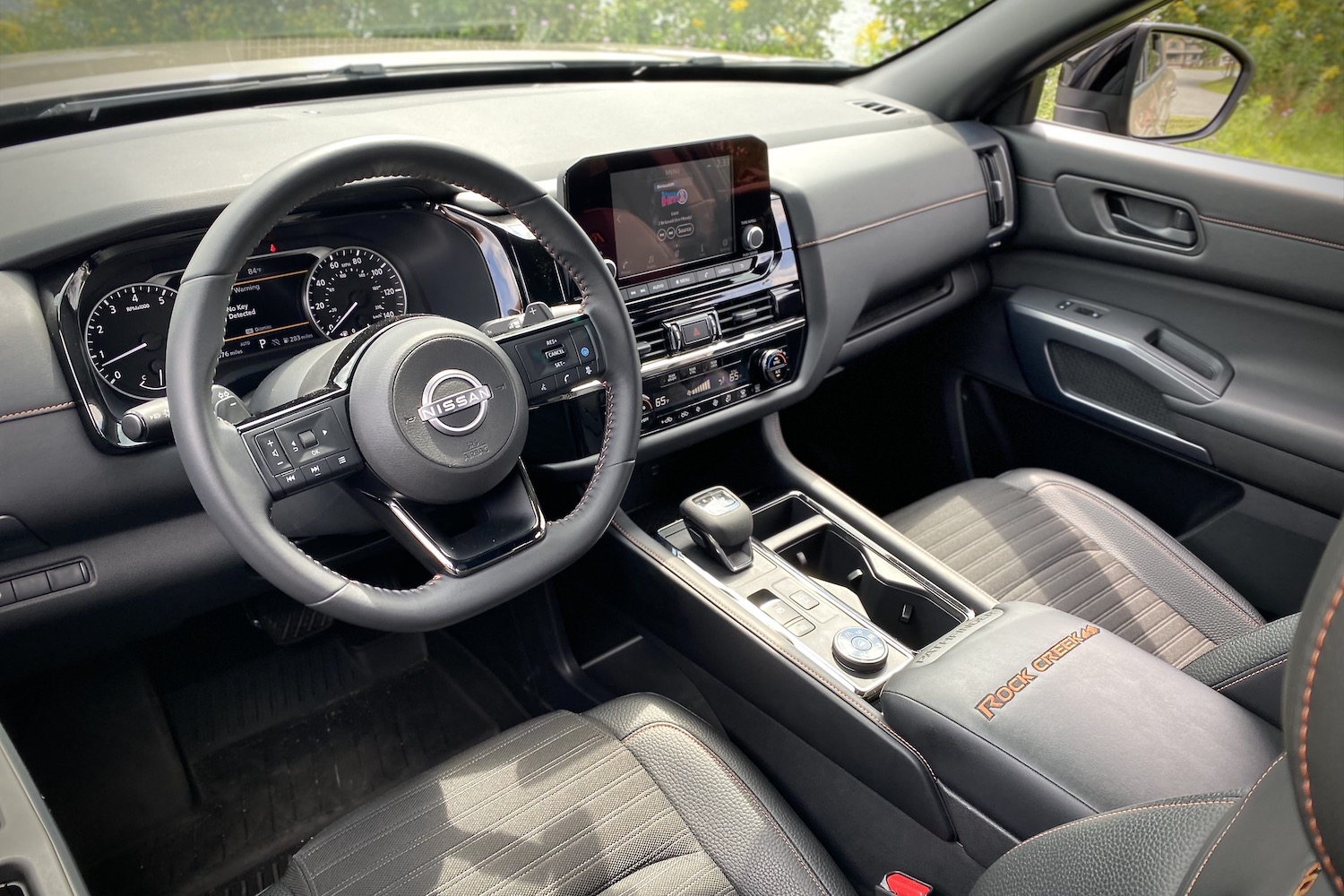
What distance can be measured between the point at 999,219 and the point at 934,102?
33 cm

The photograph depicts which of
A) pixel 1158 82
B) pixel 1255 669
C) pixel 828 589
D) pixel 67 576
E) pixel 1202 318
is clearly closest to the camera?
pixel 1255 669

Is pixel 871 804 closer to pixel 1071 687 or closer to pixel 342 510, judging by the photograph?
pixel 1071 687

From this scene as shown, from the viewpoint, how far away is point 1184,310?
2.16 m

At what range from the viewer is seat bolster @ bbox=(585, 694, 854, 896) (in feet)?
3.89

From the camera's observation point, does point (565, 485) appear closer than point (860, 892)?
No

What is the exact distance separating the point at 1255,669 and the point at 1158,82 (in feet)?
5.27

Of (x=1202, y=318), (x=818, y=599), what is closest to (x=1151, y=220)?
(x=1202, y=318)

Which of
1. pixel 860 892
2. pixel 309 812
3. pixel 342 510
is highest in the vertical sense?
pixel 342 510

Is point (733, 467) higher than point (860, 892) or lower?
higher

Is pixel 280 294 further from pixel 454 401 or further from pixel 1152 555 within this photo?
pixel 1152 555

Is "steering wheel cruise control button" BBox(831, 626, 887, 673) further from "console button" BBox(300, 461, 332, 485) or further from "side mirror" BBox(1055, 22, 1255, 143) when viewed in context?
"side mirror" BBox(1055, 22, 1255, 143)

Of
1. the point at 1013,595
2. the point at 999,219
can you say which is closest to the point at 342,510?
the point at 1013,595

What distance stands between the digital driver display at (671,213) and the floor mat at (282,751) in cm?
110

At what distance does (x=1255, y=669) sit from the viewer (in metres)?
1.23
